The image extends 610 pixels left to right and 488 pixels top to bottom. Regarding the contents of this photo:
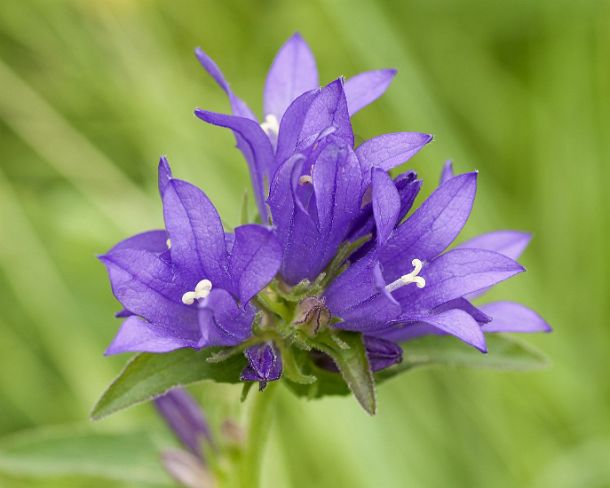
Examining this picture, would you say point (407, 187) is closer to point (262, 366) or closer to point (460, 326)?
point (460, 326)

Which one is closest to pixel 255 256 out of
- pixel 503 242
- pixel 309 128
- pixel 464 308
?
pixel 309 128

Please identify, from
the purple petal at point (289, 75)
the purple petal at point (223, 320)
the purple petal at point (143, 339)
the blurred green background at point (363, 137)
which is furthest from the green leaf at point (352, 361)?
the blurred green background at point (363, 137)

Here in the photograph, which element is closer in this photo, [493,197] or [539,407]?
[539,407]

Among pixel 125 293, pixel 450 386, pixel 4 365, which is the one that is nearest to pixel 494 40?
pixel 450 386

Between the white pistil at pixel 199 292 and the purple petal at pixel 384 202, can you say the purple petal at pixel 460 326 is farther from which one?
the white pistil at pixel 199 292

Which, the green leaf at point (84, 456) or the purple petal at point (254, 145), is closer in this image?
the purple petal at point (254, 145)

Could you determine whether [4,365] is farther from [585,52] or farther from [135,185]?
[585,52]
